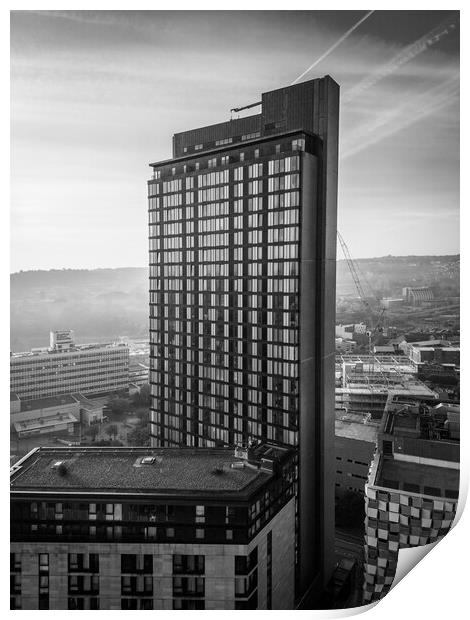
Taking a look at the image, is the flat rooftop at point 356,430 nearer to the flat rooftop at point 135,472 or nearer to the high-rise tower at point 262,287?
the high-rise tower at point 262,287

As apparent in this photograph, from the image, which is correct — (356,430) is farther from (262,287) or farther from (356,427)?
(262,287)

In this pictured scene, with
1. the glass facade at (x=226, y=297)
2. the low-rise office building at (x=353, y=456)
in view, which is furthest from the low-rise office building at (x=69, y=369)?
the low-rise office building at (x=353, y=456)

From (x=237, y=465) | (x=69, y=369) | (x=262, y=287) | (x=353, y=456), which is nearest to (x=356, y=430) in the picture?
(x=353, y=456)

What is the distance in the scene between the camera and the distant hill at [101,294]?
461 cm

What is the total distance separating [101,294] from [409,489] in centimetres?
438

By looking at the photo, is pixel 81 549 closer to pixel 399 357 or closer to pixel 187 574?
pixel 187 574

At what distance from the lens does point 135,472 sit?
4.92 meters

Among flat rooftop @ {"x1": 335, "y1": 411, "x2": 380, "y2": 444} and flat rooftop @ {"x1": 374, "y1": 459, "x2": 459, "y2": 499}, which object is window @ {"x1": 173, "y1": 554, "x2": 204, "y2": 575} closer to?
flat rooftop @ {"x1": 374, "y1": 459, "x2": 459, "y2": 499}

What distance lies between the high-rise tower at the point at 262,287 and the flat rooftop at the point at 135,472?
5.57ft

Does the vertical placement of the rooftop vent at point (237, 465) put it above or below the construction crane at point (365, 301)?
below

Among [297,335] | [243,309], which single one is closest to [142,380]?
[243,309]

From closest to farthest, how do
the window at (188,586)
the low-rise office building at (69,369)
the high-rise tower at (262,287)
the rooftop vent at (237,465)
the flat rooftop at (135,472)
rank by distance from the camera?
the window at (188,586)
the flat rooftop at (135,472)
the rooftop vent at (237,465)
the low-rise office building at (69,369)
the high-rise tower at (262,287)

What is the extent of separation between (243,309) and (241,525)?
326 centimetres

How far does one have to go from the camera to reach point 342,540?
848 cm
